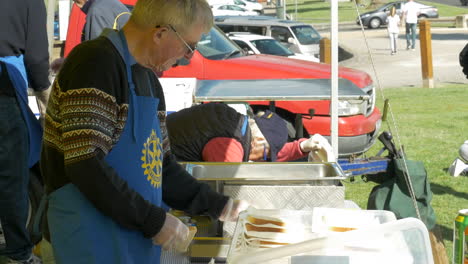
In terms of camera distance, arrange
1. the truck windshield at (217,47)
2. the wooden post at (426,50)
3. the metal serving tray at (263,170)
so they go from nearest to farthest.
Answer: the metal serving tray at (263,170)
the truck windshield at (217,47)
the wooden post at (426,50)

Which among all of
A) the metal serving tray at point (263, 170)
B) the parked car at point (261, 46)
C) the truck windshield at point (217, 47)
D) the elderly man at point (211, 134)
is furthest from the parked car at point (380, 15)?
the metal serving tray at point (263, 170)

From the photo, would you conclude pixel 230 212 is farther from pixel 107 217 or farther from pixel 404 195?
pixel 404 195

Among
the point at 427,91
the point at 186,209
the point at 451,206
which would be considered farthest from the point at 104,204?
the point at 427,91

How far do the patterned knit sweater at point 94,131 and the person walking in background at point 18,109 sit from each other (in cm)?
200

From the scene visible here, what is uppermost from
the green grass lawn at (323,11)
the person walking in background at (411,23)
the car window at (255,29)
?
the car window at (255,29)

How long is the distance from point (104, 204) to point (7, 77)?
2198 mm

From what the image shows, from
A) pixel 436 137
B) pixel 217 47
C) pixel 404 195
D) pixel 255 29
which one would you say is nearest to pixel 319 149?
pixel 404 195

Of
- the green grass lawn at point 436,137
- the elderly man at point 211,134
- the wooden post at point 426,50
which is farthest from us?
the wooden post at point 426,50

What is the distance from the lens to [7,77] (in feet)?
12.1

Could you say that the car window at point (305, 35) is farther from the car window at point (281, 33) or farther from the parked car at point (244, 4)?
the parked car at point (244, 4)

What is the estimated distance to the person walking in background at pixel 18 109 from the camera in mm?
3703

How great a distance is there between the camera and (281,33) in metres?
17.0

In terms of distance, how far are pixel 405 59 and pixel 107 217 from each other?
19.1 meters

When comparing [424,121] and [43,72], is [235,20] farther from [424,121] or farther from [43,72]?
[43,72]
